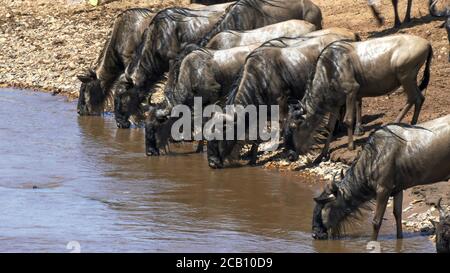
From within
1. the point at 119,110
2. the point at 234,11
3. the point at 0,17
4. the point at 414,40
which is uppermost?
the point at 414,40

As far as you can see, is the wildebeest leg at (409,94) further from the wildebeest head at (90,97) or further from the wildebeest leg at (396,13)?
the wildebeest leg at (396,13)

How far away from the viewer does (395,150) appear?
11.9 meters

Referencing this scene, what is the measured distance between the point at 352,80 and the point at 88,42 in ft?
31.2

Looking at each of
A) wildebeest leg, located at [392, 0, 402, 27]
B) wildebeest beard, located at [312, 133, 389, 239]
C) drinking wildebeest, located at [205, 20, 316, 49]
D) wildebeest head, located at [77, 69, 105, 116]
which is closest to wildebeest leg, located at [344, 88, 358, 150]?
drinking wildebeest, located at [205, 20, 316, 49]

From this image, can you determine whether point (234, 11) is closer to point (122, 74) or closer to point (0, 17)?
point (122, 74)

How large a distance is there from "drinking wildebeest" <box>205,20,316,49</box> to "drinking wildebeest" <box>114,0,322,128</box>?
88cm

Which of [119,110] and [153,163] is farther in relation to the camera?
[119,110]

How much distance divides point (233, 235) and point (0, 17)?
49.7ft

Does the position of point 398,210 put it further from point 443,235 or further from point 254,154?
point 254,154

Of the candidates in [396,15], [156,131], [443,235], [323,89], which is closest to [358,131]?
[323,89]

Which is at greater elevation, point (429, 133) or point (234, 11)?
point (429, 133)
